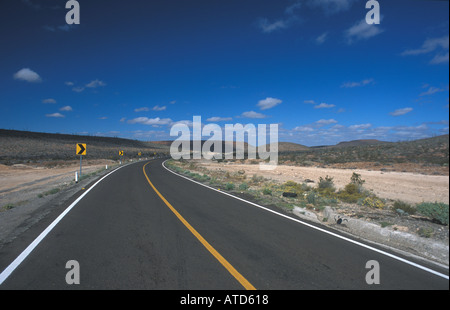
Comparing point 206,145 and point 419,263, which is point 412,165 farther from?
point 206,145

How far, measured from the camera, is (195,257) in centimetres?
482

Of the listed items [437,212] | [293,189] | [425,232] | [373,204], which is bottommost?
[293,189]

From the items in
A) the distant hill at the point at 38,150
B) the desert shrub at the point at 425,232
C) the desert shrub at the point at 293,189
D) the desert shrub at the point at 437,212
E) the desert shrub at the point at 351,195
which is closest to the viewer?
the desert shrub at the point at 425,232

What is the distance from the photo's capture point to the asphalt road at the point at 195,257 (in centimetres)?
392

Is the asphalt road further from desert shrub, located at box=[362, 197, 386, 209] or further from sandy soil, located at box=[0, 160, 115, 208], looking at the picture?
sandy soil, located at box=[0, 160, 115, 208]

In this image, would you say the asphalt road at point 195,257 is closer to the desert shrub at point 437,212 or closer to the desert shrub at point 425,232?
the desert shrub at point 425,232

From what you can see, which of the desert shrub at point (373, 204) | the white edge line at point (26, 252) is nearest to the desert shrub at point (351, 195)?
the desert shrub at point (373, 204)

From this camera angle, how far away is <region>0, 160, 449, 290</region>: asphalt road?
3916mm

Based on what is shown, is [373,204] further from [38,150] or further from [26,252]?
[38,150]

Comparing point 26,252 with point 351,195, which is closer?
point 26,252

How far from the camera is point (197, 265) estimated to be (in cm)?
447

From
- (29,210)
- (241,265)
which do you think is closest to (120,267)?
(241,265)

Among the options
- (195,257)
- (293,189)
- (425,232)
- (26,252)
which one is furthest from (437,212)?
(26,252)
